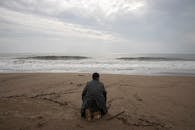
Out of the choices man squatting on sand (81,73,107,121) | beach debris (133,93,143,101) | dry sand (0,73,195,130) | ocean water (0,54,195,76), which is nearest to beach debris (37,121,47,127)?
dry sand (0,73,195,130)

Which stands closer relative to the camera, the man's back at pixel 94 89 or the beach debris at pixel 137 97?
the man's back at pixel 94 89

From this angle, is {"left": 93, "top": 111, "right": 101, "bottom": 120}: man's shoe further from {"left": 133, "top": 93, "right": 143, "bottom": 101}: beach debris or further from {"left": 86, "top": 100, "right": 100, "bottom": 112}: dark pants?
{"left": 133, "top": 93, "right": 143, "bottom": 101}: beach debris

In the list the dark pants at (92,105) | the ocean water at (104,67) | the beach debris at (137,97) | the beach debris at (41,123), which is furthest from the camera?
the ocean water at (104,67)

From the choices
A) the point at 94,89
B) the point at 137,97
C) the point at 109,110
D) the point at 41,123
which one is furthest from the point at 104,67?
the point at 41,123

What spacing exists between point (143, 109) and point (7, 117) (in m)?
3.80

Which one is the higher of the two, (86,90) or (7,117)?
(86,90)

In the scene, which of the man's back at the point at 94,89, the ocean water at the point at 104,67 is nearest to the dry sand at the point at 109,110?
the man's back at the point at 94,89

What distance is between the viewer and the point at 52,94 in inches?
253

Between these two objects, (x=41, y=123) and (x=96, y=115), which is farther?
(x=96, y=115)

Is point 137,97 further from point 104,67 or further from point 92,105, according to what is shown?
point 104,67

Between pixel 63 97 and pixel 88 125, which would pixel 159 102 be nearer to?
pixel 88 125

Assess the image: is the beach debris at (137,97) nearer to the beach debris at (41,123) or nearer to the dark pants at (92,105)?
the dark pants at (92,105)

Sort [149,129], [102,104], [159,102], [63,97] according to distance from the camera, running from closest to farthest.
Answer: [149,129] → [102,104] → [159,102] → [63,97]

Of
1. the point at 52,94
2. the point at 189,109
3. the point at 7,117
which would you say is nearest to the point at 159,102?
the point at 189,109
